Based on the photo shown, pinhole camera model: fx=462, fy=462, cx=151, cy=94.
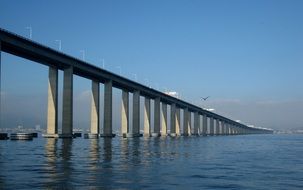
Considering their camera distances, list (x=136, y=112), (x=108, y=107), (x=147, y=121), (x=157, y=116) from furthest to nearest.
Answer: (x=157, y=116) → (x=147, y=121) → (x=136, y=112) → (x=108, y=107)

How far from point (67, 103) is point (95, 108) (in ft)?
72.4

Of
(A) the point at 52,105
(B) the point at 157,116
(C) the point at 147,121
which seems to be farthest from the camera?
(B) the point at 157,116

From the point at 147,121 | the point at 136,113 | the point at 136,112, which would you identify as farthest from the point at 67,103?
the point at 147,121

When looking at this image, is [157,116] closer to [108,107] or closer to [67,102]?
[108,107]

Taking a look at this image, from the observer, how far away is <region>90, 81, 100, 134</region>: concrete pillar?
5153 inches

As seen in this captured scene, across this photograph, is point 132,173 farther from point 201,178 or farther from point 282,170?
point 282,170

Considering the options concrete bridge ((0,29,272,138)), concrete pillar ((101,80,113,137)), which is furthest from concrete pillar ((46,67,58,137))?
concrete pillar ((101,80,113,137))

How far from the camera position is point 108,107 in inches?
5315

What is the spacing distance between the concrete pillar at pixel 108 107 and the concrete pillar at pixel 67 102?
964 inches

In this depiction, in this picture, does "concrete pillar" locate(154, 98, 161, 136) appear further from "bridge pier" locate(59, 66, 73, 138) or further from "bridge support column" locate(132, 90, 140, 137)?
"bridge pier" locate(59, 66, 73, 138)

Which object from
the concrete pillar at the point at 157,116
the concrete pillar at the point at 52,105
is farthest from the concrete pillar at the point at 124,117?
the concrete pillar at the point at 52,105

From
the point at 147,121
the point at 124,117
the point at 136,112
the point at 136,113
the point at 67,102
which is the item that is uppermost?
the point at 136,112

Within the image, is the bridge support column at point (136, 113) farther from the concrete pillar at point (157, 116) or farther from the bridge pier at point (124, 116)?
the concrete pillar at point (157, 116)

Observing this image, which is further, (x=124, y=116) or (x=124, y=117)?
(x=124, y=117)
